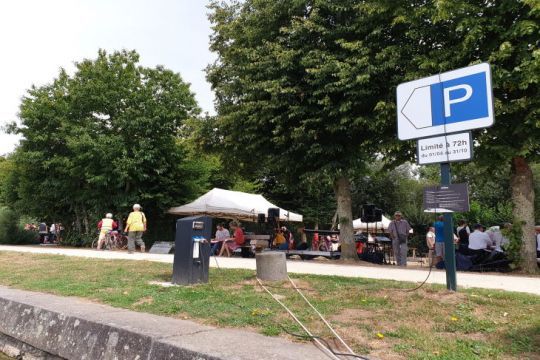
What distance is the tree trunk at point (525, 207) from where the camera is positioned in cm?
1168

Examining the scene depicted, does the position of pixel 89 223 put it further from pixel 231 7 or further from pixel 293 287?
pixel 293 287

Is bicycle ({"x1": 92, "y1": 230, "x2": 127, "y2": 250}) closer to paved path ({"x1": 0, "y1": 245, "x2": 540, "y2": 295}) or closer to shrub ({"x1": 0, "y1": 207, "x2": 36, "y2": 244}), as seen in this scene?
paved path ({"x1": 0, "y1": 245, "x2": 540, "y2": 295})

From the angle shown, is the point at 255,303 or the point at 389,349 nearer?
the point at 389,349

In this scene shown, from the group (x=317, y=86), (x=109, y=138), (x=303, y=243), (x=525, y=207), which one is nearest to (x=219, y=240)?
(x=303, y=243)

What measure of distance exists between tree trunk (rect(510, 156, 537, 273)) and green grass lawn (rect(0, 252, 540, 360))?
6.24 metres

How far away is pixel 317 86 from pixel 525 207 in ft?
21.4

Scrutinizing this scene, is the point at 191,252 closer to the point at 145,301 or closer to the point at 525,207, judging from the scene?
the point at 145,301

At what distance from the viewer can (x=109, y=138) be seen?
23.3 m

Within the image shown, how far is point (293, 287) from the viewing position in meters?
6.84

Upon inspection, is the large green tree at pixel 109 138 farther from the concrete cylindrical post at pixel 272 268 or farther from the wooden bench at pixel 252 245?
the concrete cylindrical post at pixel 272 268

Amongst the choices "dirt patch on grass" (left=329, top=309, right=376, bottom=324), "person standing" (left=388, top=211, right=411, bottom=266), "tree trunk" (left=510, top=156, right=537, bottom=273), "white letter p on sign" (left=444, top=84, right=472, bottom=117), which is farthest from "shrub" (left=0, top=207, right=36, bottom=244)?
"white letter p on sign" (left=444, top=84, right=472, bottom=117)

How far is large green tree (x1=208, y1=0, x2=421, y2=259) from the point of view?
12.9 metres

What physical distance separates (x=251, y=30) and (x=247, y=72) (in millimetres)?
1407

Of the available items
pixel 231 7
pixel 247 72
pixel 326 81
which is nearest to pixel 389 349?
pixel 326 81
